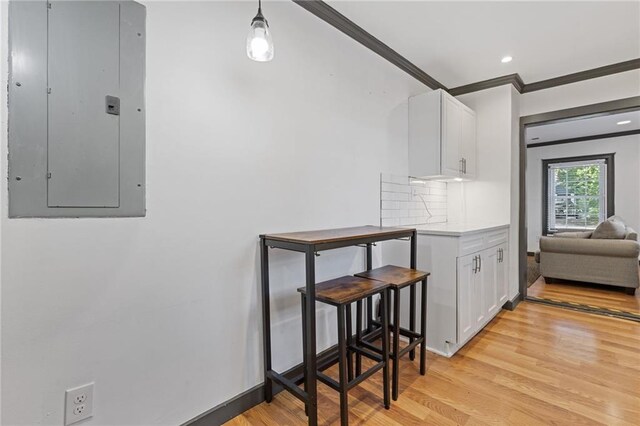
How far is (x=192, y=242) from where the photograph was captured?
57.4 inches

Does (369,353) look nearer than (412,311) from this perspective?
Yes

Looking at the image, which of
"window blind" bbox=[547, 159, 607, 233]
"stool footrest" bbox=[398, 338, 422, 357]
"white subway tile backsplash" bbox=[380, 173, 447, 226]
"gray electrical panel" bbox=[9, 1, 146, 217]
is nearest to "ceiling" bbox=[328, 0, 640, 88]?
"white subway tile backsplash" bbox=[380, 173, 447, 226]

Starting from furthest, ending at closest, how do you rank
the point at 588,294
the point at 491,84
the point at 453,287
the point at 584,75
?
the point at 588,294
the point at 491,84
the point at 584,75
the point at 453,287

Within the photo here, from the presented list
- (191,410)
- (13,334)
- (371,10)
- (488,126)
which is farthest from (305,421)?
(488,126)

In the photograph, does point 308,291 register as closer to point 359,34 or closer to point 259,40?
point 259,40

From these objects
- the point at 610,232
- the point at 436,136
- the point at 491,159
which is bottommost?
Answer: the point at 610,232

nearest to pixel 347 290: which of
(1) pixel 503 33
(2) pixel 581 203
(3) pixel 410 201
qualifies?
(3) pixel 410 201

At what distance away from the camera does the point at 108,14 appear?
4.01 ft

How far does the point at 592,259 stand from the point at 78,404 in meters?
5.12

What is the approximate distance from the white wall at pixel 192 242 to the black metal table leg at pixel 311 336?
1.30ft

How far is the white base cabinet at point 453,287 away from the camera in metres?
2.25

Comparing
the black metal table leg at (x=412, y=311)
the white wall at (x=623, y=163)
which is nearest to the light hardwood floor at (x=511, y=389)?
the black metal table leg at (x=412, y=311)

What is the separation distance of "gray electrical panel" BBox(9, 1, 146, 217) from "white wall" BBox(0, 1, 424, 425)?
4 centimetres

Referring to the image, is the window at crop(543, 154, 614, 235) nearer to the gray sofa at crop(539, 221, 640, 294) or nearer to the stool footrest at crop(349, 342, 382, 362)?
the gray sofa at crop(539, 221, 640, 294)
